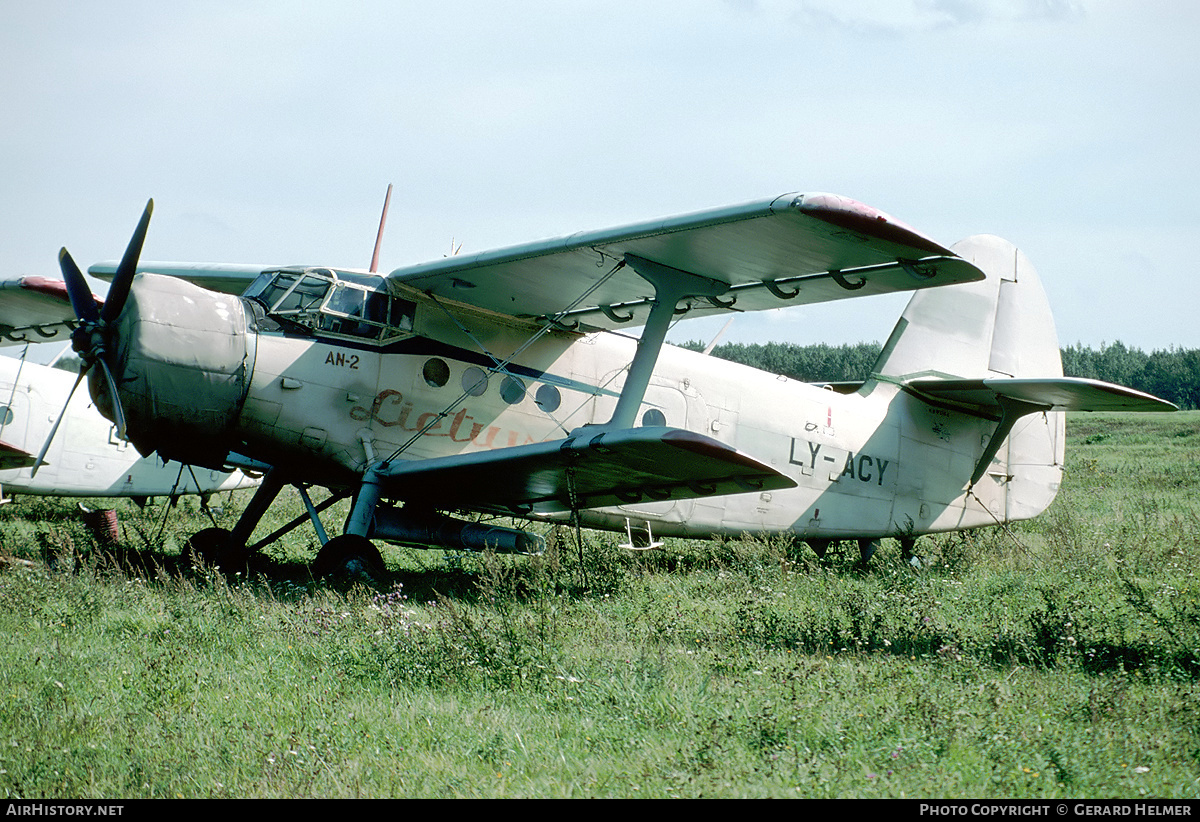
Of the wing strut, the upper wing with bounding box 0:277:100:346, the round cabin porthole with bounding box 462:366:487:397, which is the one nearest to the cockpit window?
the round cabin porthole with bounding box 462:366:487:397

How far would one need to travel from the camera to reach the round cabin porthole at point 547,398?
9047mm

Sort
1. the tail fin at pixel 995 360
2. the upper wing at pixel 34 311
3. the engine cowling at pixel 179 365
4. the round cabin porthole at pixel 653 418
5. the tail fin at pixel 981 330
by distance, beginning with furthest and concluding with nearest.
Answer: the tail fin at pixel 981 330
the tail fin at pixel 995 360
the upper wing at pixel 34 311
the round cabin porthole at pixel 653 418
the engine cowling at pixel 179 365

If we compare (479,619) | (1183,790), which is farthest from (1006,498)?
(1183,790)

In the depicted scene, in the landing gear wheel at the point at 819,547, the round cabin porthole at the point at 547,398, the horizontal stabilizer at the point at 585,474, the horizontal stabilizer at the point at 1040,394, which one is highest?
the horizontal stabilizer at the point at 1040,394

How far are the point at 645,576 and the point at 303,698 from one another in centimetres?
461

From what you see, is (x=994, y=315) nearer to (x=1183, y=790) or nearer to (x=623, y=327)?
(x=623, y=327)

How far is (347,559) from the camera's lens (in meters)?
7.87

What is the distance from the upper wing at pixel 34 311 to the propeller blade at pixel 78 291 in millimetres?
2104

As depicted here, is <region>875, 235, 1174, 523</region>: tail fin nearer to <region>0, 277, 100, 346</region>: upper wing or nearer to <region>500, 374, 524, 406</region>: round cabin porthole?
<region>500, 374, 524, 406</region>: round cabin porthole

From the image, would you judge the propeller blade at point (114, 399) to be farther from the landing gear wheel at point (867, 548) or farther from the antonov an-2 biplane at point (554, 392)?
the landing gear wheel at point (867, 548)

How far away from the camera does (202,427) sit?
7.61m

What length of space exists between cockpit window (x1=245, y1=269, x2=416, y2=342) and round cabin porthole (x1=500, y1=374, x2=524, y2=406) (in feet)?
3.57

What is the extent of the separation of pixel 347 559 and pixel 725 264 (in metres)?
4.15

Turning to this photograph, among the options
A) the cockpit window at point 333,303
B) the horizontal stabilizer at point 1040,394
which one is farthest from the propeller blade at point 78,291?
the horizontal stabilizer at point 1040,394
